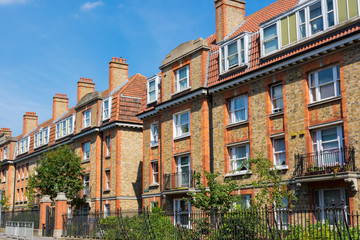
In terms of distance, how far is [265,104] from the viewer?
76.9ft

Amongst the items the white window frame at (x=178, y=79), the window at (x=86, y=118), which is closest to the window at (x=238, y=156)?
the white window frame at (x=178, y=79)

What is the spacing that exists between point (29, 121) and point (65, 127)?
20.1m

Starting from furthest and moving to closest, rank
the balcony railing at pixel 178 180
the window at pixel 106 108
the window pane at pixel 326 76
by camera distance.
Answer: the window at pixel 106 108 → the balcony railing at pixel 178 180 → the window pane at pixel 326 76

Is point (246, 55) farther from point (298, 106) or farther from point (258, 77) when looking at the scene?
point (298, 106)

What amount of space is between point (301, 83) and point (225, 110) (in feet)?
18.0

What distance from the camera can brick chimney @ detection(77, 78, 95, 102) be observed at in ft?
154

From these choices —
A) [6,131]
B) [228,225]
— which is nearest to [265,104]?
[228,225]

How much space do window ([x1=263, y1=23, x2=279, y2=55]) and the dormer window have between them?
1.36 metres

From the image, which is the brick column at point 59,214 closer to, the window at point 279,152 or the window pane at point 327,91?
the window at point 279,152

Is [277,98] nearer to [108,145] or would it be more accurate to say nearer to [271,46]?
[271,46]

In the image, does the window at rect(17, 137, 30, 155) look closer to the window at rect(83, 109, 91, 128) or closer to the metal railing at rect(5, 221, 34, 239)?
the window at rect(83, 109, 91, 128)

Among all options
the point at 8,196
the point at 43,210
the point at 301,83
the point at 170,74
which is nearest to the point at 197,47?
the point at 170,74

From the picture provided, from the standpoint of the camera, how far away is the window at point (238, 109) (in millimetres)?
25062

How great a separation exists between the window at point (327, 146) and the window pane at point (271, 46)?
489 cm
